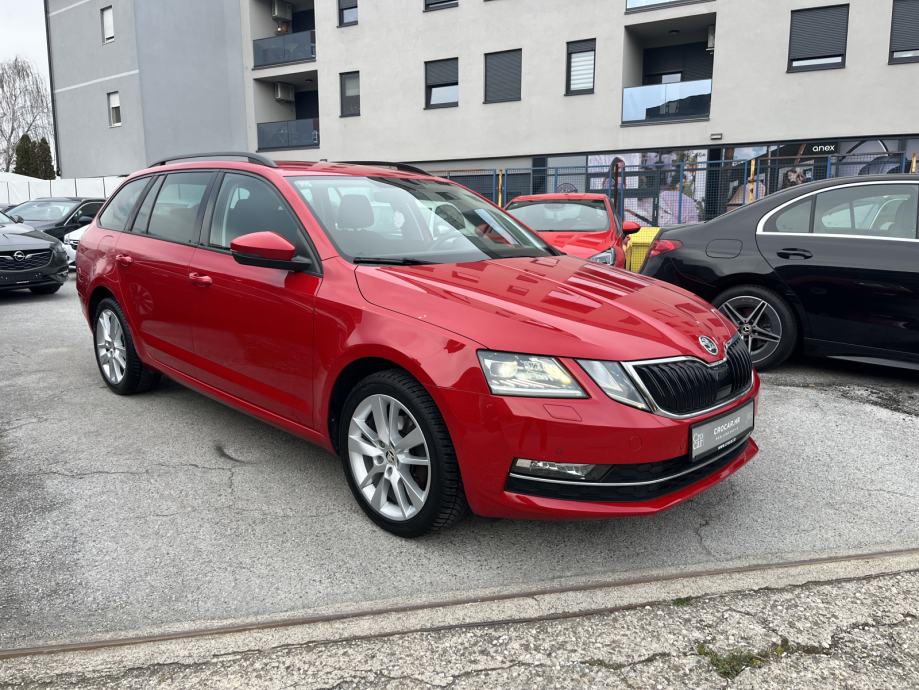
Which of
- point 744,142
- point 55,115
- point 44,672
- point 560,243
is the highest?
point 55,115

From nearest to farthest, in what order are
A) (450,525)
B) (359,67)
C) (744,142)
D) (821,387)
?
(450,525)
(821,387)
(744,142)
(359,67)

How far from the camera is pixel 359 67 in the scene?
24.2 meters

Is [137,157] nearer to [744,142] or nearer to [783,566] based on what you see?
[744,142]

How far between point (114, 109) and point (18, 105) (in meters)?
34.7

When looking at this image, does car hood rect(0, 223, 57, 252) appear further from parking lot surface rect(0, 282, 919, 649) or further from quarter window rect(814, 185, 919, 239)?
quarter window rect(814, 185, 919, 239)

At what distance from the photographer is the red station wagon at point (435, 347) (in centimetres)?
261

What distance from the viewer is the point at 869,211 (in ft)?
17.4

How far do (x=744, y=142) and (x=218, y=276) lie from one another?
17.9 metres

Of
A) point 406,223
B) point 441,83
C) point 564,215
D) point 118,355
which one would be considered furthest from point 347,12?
point 406,223

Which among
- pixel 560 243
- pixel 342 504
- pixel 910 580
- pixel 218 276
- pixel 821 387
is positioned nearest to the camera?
pixel 910 580

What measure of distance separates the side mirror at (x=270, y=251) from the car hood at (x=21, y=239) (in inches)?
342

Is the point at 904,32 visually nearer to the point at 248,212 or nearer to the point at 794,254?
the point at 794,254

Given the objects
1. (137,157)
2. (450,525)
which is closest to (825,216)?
(450,525)

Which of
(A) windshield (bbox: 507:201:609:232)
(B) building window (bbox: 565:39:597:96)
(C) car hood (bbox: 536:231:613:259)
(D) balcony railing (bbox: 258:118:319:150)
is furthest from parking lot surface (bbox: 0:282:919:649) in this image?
(D) balcony railing (bbox: 258:118:319:150)
